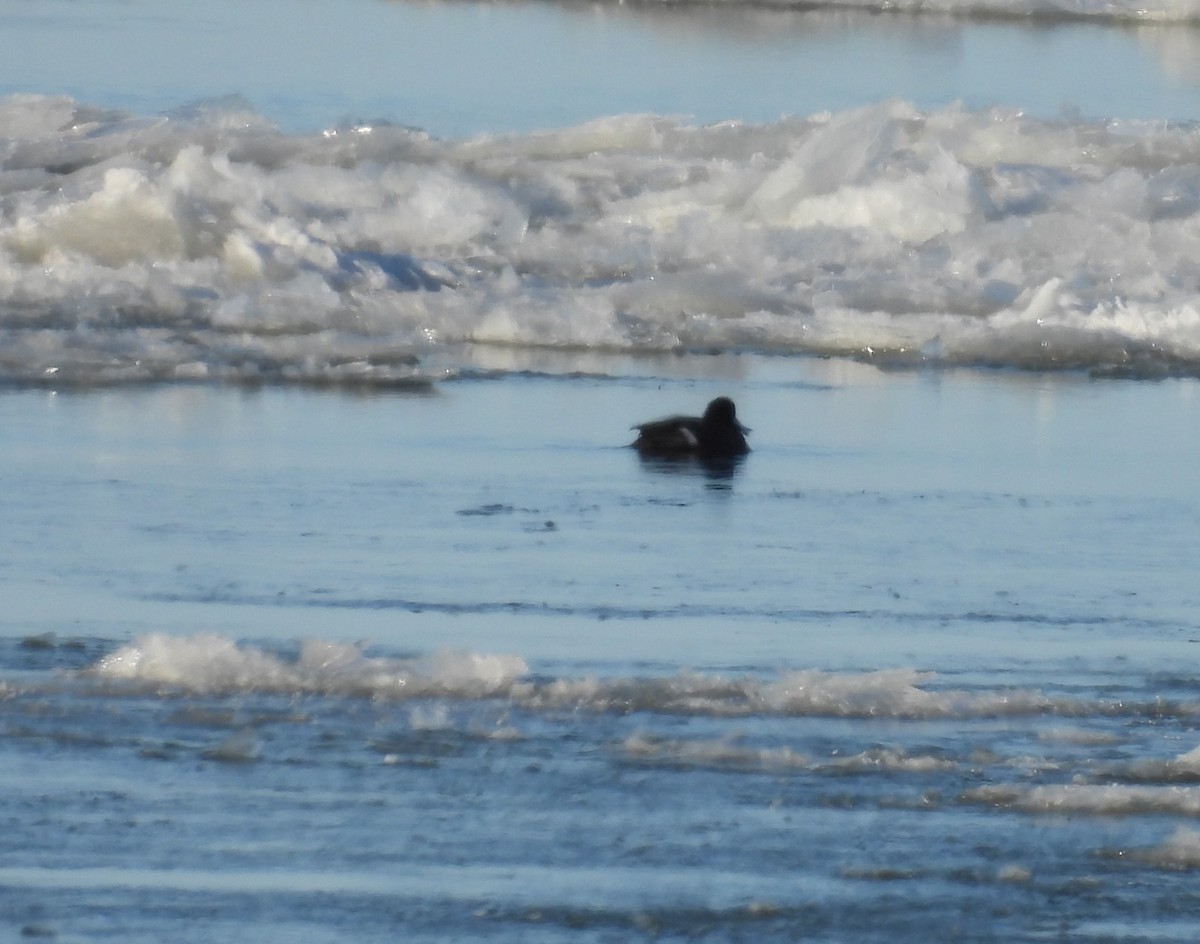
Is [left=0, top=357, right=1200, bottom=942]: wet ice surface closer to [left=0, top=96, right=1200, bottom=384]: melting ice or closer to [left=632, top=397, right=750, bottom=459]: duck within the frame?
[left=632, top=397, right=750, bottom=459]: duck

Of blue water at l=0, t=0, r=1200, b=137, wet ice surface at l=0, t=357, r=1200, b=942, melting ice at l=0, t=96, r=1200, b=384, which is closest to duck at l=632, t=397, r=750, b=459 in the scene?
wet ice surface at l=0, t=357, r=1200, b=942

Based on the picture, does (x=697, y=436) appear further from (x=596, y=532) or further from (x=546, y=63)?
(x=546, y=63)

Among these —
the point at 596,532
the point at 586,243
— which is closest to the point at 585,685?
the point at 596,532

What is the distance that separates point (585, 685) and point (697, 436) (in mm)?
3549

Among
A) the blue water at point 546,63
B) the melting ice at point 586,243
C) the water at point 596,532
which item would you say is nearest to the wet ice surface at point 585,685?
the water at point 596,532

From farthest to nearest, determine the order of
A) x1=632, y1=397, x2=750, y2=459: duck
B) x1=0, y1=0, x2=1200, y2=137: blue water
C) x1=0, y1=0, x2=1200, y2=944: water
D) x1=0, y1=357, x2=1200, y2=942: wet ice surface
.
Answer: x1=0, y1=0, x2=1200, y2=137: blue water → x1=632, y1=397, x2=750, y2=459: duck → x1=0, y1=0, x2=1200, y2=944: water → x1=0, y1=357, x2=1200, y2=942: wet ice surface

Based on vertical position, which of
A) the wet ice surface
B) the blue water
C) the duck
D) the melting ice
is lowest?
the wet ice surface

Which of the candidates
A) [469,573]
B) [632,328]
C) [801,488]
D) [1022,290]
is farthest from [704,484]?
[1022,290]

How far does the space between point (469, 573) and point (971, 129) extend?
10673 mm

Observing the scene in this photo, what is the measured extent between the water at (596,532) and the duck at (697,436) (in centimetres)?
15

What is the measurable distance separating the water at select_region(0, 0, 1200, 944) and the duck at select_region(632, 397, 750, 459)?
146 millimetres

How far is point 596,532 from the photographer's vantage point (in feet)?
24.8

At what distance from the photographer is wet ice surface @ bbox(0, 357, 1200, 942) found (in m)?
4.38

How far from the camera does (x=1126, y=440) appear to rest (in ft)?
31.4
